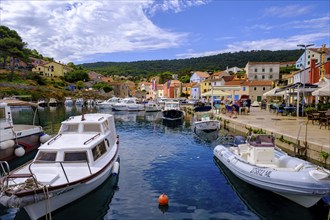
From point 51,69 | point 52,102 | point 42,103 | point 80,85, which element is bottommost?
point 42,103

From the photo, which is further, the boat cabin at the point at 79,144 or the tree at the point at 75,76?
the tree at the point at 75,76

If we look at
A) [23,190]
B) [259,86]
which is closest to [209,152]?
[23,190]

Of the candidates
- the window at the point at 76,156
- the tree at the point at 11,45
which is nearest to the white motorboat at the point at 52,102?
the tree at the point at 11,45

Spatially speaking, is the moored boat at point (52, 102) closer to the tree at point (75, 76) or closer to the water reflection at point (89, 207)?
the tree at point (75, 76)

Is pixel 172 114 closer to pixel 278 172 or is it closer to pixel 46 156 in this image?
pixel 46 156

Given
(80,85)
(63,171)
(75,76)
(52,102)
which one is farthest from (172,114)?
(75,76)

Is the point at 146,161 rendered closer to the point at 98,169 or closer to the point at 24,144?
the point at 98,169

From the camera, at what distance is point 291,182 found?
382 inches

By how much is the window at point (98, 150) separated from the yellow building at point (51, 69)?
103m

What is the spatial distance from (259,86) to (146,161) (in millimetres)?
59880

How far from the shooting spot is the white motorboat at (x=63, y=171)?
8430 mm

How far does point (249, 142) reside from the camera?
13.1m

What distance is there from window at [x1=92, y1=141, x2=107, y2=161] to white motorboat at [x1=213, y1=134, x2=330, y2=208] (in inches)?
251

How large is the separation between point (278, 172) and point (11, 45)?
279 ft
